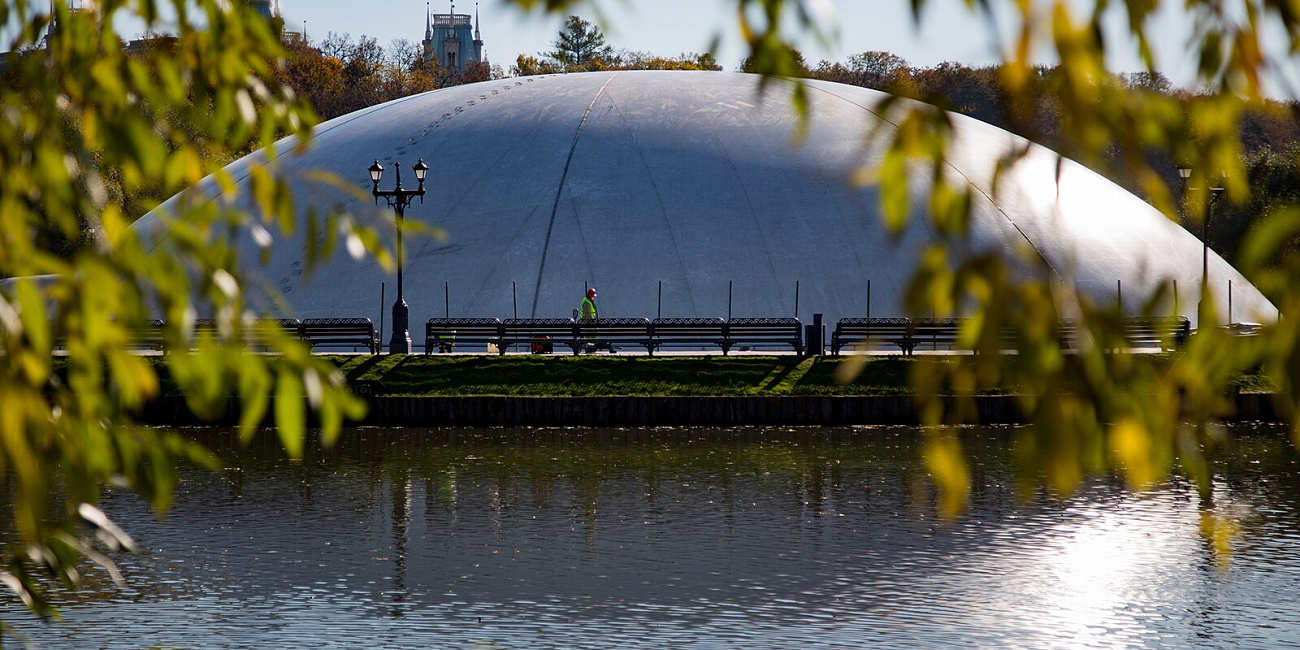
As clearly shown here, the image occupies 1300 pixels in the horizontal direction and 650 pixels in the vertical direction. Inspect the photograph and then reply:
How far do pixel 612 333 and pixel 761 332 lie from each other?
2.75m

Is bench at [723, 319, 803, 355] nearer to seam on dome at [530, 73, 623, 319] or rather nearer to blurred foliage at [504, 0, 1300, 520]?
seam on dome at [530, 73, 623, 319]

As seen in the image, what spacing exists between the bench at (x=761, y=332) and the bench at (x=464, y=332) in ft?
13.9

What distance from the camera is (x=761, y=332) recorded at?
89.5 feet

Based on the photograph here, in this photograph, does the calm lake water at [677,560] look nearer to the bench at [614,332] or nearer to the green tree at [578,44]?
the bench at [614,332]

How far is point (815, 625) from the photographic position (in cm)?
1077

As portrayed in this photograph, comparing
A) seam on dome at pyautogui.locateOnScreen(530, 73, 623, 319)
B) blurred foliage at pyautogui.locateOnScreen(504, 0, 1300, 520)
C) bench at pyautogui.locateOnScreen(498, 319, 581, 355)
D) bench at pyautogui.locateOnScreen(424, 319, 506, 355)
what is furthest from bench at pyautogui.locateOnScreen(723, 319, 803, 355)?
blurred foliage at pyautogui.locateOnScreen(504, 0, 1300, 520)

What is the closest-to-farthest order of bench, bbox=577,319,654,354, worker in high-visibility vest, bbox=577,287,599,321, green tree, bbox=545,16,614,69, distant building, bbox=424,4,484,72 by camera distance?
bench, bbox=577,319,654,354 → worker in high-visibility vest, bbox=577,287,599,321 → green tree, bbox=545,16,614,69 → distant building, bbox=424,4,484,72

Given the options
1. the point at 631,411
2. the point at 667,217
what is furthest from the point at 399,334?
the point at 667,217

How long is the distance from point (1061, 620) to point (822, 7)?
8.98m

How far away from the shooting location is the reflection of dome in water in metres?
33.5

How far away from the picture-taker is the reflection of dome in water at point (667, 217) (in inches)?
1318

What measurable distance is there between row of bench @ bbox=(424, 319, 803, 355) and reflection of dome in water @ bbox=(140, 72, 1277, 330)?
4951mm

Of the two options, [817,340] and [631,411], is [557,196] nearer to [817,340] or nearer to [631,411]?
[817,340]

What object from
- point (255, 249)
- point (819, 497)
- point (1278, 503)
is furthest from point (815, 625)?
point (255, 249)
